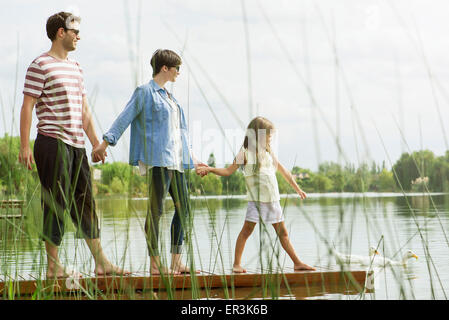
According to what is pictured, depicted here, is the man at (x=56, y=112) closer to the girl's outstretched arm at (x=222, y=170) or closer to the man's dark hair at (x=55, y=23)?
the man's dark hair at (x=55, y=23)

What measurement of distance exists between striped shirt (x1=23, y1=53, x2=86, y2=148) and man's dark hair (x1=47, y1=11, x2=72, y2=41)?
12 centimetres

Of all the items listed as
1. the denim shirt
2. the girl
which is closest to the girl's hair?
the girl

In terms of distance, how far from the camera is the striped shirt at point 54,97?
132 inches

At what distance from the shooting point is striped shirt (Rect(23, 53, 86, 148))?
3355 mm

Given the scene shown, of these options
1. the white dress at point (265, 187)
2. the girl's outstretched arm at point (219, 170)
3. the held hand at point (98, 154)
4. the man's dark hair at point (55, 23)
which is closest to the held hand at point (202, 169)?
the girl's outstretched arm at point (219, 170)

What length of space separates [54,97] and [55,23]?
419mm

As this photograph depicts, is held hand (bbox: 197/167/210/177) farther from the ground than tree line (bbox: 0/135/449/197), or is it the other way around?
held hand (bbox: 197/167/210/177)

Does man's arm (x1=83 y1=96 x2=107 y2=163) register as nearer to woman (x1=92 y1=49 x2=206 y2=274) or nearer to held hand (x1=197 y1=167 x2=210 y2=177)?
woman (x1=92 y1=49 x2=206 y2=274)

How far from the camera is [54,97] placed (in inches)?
134

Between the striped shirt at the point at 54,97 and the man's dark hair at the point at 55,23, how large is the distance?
12cm
